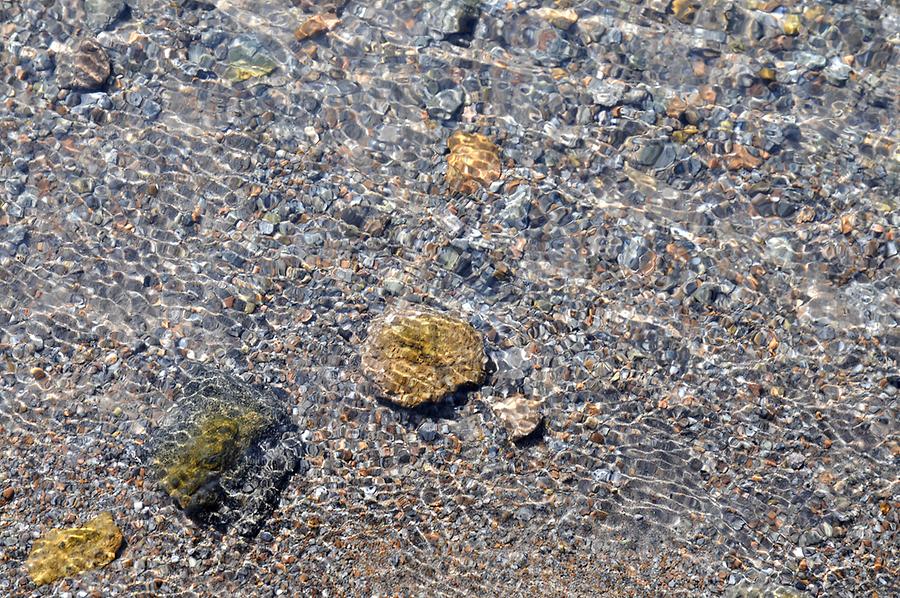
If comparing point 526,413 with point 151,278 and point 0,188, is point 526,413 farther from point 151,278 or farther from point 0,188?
point 0,188

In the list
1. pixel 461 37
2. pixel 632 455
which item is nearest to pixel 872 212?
pixel 632 455

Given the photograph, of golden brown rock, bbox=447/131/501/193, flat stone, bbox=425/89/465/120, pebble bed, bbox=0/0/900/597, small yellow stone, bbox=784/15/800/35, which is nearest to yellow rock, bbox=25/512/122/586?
pebble bed, bbox=0/0/900/597

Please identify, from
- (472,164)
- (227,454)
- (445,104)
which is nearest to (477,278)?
(472,164)

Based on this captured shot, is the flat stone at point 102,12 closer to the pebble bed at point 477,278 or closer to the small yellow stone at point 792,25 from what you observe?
the pebble bed at point 477,278

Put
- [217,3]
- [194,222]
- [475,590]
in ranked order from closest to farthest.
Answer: [475,590] < [194,222] < [217,3]

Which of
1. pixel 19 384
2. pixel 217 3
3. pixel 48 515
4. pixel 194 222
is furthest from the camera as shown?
pixel 217 3

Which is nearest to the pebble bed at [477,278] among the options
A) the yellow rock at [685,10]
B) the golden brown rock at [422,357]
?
the yellow rock at [685,10]
